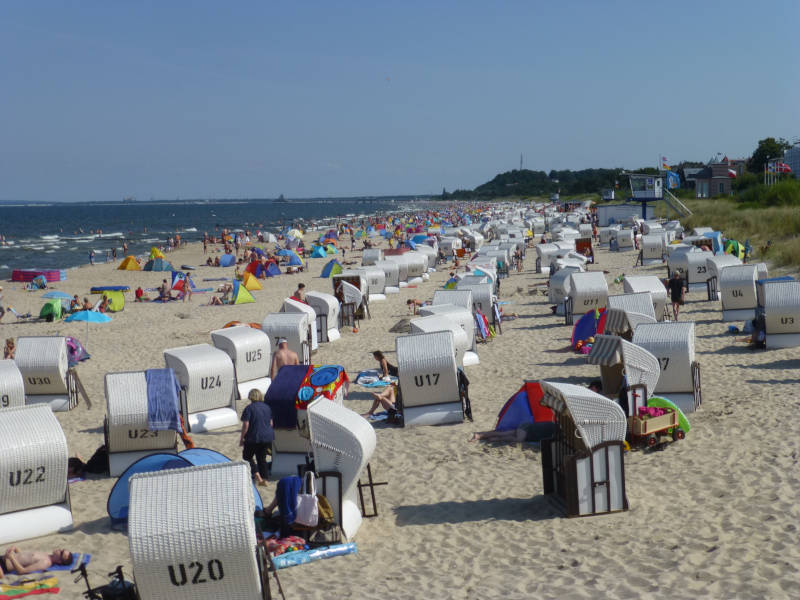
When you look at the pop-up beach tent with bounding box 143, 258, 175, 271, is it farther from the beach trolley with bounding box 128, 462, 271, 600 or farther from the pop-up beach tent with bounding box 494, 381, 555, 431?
the beach trolley with bounding box 128, 462, 271, 600

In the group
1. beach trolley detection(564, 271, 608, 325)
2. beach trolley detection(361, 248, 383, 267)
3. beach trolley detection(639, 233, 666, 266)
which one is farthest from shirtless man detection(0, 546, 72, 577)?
beach trolley detection(639, 233, 666, 266)

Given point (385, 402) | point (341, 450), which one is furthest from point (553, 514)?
point (385, 402)

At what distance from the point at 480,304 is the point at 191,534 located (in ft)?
46.1

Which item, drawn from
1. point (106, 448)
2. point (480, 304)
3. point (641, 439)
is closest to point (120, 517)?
point (106, 448)

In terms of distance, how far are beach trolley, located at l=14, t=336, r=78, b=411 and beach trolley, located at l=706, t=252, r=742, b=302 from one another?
1582 centimetres

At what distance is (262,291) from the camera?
3120cm

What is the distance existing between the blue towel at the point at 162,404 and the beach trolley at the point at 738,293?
1315 centimetres

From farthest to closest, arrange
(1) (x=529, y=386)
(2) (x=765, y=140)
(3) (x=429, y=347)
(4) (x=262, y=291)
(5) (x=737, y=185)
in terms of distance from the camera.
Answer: (2) (x=765, y=140) → (5) (x=737, y=185) → (4) (x=262, y=291) → (3) (x=429, y=347) → (1) (x=529, y=386)

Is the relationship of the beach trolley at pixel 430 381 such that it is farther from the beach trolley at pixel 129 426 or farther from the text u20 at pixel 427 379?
the beach trolley at pixel 129 426

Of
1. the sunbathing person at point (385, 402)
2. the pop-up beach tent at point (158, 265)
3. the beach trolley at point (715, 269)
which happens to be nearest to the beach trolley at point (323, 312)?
the sunbathing person at point (385, 402)

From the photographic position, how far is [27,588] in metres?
6.89

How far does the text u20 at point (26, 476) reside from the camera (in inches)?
313

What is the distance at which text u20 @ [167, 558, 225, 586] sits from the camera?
5.71m

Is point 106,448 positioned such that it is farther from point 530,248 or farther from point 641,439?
point 530,248
